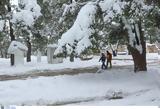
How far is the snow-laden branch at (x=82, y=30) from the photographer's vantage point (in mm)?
20234

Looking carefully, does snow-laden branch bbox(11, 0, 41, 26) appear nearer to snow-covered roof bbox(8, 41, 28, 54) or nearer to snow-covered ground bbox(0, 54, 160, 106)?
snow-covered roof bbox(8, 41, 28, 54)

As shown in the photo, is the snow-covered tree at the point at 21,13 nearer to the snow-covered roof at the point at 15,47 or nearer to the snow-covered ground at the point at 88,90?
the snow-covered roof at the point at 15,47

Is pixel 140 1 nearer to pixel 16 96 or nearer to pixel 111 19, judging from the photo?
pixel 111 19

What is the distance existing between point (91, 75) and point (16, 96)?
20.4ft

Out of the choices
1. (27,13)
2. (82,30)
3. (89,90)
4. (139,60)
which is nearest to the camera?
(89,90)

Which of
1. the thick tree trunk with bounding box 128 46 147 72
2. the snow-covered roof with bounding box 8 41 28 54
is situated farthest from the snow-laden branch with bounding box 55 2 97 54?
the snow-covered roof with bounding box 8 41 28 54

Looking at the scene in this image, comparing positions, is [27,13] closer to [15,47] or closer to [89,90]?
[15,47]

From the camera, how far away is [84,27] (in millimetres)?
20406

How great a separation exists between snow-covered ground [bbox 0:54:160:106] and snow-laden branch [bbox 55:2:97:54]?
1.86m

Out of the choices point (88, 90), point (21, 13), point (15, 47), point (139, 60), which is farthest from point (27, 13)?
point (88, 90)

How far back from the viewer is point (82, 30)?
20438 millimetres

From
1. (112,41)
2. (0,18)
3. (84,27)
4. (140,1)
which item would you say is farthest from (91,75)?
(0,18)

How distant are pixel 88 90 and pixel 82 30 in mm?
2775

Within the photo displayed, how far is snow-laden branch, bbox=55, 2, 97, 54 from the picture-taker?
20234 millimetres
